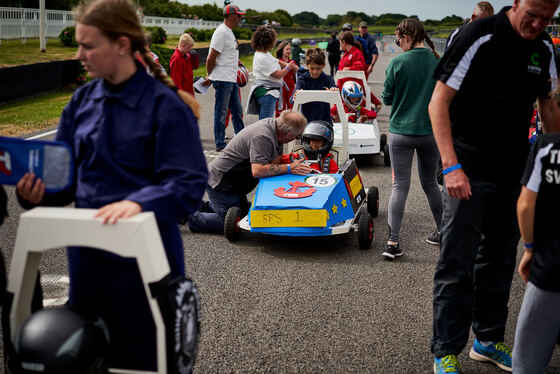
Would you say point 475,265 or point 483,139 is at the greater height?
point 483,139

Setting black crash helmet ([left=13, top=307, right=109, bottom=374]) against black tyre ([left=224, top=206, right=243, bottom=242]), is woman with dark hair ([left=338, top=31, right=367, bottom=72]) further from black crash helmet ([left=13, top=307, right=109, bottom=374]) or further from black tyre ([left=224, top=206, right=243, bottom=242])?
black crash helmet ([left=13, top=307, right=109, bottom=374])

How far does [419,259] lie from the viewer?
5496 mm

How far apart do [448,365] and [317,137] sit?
321cm

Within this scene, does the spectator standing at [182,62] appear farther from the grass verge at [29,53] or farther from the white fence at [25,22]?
the white fence at [25,22]

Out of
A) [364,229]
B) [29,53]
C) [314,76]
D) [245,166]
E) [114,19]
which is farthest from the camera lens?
[29,53]

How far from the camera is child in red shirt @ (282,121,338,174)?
623 cm

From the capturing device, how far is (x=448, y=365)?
3402 millimetres

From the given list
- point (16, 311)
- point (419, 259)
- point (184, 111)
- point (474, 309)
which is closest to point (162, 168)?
point (184, 111)

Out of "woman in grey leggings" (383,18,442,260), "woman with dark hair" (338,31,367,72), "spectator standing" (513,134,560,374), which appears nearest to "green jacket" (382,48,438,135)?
"woman in grey leggings" (383,18,442,260)

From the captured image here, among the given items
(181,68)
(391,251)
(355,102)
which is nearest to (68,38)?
(181,68)

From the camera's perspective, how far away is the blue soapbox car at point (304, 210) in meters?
5.50

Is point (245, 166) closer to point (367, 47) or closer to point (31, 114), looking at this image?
point (31, 114)

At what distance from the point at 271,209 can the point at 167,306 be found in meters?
3.52

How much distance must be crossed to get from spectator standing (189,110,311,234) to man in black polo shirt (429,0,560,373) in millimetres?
2705
